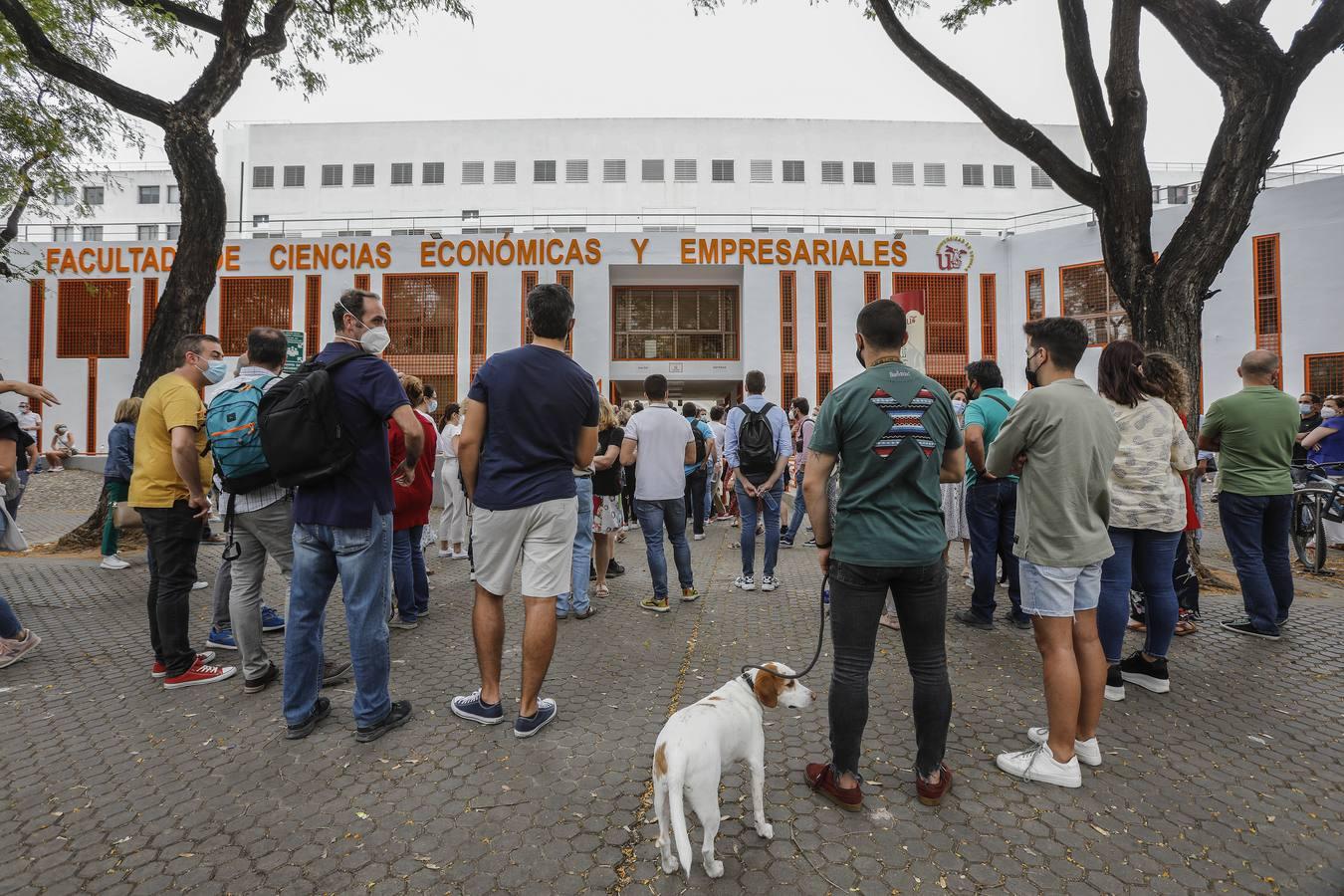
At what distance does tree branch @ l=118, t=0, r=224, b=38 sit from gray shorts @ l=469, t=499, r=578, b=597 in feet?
31.2

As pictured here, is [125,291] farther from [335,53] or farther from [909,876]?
[909,876]

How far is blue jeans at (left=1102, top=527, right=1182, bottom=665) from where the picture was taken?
3.43m

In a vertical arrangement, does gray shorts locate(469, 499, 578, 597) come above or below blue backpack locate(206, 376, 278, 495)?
below

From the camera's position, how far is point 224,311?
21594 mm

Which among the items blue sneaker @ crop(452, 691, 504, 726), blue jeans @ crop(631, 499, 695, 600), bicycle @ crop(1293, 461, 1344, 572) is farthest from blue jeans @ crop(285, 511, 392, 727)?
bicycle @ crop(1293, 461, 1344, 572)

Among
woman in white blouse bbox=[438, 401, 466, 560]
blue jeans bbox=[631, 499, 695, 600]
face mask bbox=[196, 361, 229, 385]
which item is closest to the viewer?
face mask bbox=[196, 361, 229, 385]

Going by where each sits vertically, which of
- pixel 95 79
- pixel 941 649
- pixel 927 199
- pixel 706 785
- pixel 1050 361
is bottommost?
pixel 706 785

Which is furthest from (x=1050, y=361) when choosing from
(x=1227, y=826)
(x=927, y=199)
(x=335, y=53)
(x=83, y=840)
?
(x=927, y=199)

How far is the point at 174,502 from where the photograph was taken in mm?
3885

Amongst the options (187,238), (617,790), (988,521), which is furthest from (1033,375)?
(187,238)

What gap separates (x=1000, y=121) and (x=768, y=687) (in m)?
7.06

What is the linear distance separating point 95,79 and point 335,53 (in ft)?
11.4

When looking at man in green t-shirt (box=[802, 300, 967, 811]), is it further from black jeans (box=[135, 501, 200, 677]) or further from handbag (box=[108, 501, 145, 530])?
handbag (box=[108, 501, 145, 530])

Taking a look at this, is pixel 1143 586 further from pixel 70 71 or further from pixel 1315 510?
pixel 70 71
